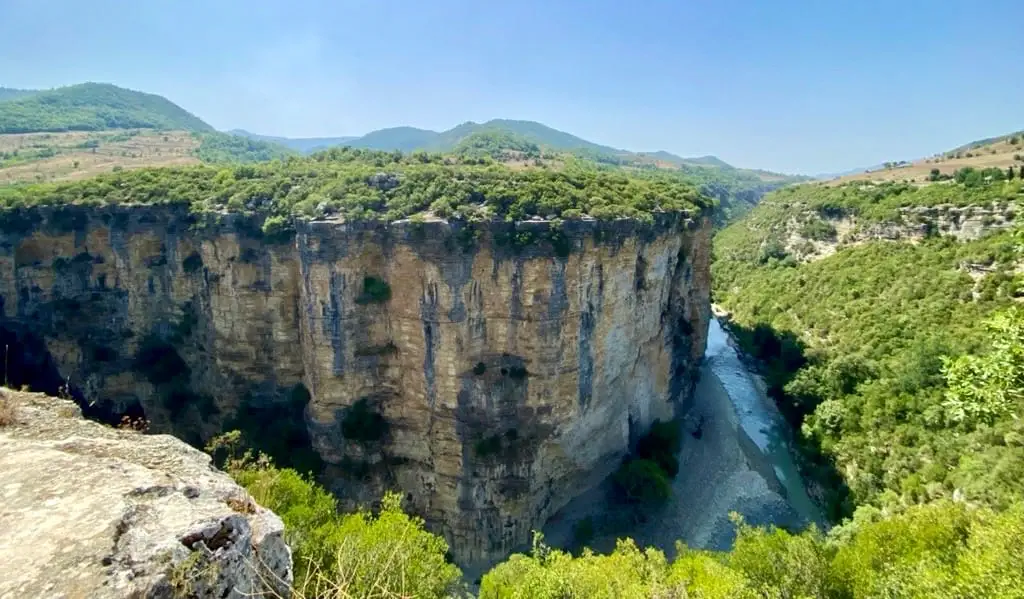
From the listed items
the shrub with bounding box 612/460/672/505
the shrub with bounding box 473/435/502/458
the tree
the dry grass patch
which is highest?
the dry grass patch

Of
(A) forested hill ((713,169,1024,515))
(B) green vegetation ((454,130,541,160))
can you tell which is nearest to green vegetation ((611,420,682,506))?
(A) forested hill ((713,169,1024,515))

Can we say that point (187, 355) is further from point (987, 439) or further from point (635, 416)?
point (987, 439)

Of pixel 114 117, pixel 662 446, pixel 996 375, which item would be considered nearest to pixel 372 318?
pixel 662 446

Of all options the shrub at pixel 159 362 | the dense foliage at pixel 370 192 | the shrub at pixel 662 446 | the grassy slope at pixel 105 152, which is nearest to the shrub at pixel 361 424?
the dense foliage at pixel 370 192

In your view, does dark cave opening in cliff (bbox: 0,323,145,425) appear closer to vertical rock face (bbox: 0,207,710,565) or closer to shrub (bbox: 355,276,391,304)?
vertical rock face (bbox: 0,207,710,565)

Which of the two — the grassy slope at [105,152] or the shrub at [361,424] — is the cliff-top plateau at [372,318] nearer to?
the shrub at [361,424]

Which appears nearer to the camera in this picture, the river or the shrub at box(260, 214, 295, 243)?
the shrub at box(260, 214, 295, 243)
